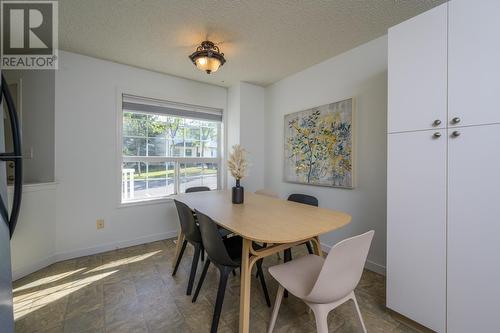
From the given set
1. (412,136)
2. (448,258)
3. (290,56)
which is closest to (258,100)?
(290,56)

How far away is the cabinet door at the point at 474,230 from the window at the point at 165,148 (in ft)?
10.1

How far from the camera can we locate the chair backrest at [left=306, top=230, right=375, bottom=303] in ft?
3.53

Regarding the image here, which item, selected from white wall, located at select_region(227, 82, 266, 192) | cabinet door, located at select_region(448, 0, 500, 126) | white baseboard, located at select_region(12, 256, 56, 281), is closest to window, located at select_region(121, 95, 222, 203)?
white wall, located at select_region(227, 82, 266, 192)

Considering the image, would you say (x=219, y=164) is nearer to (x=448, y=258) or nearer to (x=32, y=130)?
(x=32, y=130)

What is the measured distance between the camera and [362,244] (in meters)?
1.16

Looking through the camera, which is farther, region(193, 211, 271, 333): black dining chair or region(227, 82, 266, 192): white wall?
region(227, 82, 266, 192): white wall

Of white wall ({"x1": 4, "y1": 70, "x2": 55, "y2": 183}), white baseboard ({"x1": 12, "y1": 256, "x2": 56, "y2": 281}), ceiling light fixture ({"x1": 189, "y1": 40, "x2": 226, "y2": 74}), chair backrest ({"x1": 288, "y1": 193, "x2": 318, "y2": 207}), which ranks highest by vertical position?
ceiling light fixture ({"x1": 189, "y1": 40, "x2": 226, "y2": 74})

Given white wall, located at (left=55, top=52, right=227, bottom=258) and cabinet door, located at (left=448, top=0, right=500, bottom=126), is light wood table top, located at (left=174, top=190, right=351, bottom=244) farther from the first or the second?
white wall, located at (left=55, top=52, right=227, bottom=258)

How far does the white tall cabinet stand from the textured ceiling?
1.74 feet

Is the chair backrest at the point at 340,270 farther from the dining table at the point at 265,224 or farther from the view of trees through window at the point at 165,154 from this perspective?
the view of trees through window at the point at 165,154

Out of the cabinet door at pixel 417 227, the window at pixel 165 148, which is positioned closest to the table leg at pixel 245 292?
the cabinet door at pixel 417 227

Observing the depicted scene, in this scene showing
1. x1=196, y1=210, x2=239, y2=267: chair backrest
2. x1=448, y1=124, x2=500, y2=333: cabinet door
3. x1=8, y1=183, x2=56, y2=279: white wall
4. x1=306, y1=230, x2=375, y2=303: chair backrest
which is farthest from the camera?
x1=8, y1=183, x2=56, y2=279: white wall

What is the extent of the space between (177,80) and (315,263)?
3060mm

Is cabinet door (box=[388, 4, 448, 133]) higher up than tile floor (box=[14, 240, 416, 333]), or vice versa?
cabinet door (box=[388, 4, 448, 133])
